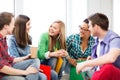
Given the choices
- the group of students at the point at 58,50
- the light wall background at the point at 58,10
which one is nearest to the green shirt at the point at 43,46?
the group of students at the point at 58,50

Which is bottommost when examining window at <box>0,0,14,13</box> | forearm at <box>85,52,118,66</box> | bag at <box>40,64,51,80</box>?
bag at <box>40,64,51,80</box>

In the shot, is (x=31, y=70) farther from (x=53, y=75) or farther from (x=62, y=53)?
(x=62, y=53)

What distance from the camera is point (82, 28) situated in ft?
11.0

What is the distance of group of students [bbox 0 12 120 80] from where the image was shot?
2121mm

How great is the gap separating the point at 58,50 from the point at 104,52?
0.81m

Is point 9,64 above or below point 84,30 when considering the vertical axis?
below

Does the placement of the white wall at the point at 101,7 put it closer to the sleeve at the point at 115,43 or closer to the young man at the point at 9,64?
the sleeve at the point at 115,43

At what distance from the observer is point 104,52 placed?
96.7 inches

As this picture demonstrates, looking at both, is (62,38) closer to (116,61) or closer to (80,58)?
(80,58)

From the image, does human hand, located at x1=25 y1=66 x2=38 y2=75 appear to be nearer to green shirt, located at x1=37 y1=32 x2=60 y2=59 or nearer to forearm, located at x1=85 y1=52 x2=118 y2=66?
forearm, located at x1=85 y1=52 x2=118 y2=66

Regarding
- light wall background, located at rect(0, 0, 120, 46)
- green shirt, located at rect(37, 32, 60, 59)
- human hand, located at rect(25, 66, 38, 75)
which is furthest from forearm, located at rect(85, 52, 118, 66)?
light wall background, located at rect(0, 0, 120, 46)

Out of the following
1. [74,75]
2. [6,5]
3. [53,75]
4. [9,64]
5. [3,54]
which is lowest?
[74,75]

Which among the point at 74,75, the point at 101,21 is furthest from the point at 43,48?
the point at 101,21

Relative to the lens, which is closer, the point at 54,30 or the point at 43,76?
the point at 43,76
